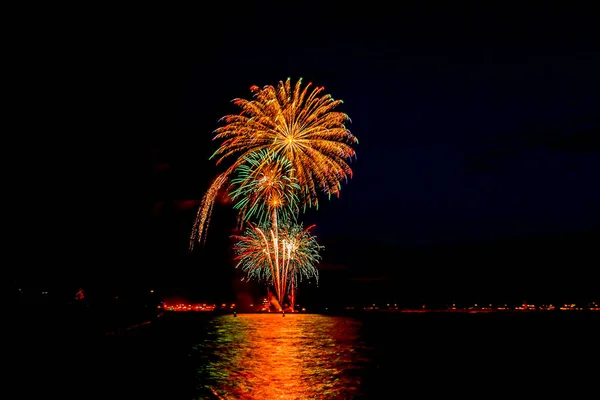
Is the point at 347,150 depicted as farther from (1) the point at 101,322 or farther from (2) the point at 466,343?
(1) the point at 101,322

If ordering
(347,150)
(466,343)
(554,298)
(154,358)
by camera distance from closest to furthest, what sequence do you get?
(154,358) → (466,343) → (347,150) → (554,298)

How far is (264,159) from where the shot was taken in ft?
88.9

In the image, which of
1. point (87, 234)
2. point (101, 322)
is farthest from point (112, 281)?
point (101, 322)

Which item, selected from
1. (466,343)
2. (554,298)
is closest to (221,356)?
(466,343)

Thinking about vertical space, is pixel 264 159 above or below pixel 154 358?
above

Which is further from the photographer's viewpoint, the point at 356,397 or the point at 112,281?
the point at 112,281

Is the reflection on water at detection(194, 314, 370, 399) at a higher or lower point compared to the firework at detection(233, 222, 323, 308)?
lower

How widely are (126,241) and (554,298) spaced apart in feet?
278

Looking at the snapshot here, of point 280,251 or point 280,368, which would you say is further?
point 280,251

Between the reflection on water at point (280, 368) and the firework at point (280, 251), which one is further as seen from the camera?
the firework at point (280, 251)

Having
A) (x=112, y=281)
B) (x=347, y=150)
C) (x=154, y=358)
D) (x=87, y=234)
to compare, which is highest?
(x=347, y=150)

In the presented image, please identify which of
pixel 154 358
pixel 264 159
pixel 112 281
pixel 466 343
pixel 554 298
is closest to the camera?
pixel 154 358

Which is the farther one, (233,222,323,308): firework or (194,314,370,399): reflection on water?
(233,222,323,308): firework

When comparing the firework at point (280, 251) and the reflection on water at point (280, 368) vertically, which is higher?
the firework at point (280, 251)
